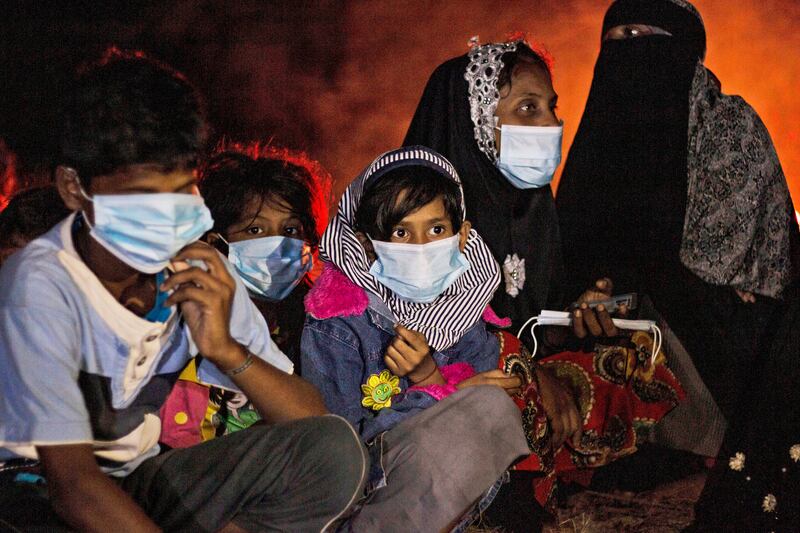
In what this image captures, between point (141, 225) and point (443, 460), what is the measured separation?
111 cm

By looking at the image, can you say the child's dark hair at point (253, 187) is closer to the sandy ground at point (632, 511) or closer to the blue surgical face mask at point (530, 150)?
the blue surgical face mask at point (530, 150)

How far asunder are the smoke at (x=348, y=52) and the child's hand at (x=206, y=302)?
265 cm

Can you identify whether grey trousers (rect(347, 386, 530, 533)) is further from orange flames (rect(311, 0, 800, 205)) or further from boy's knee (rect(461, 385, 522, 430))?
orange flames (rect(311, 0, 800, 205))

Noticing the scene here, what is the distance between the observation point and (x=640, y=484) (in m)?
3.89

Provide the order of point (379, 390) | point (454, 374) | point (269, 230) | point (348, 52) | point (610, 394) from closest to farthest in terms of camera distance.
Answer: point (379, 390) < point (454, 374) < point (269, 230) < point (610, 394) < point (348, 52)

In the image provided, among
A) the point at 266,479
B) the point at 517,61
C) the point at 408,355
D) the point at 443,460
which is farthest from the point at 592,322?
the point at 266,479

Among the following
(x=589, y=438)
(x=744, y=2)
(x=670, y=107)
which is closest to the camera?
(x=589, y=438)

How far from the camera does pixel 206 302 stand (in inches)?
91.4

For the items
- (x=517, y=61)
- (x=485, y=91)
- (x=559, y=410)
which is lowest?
(x=559, y=410)

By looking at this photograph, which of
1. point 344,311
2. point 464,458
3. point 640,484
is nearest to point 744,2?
point 640,484

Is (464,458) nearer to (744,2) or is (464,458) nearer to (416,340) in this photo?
(416,340)

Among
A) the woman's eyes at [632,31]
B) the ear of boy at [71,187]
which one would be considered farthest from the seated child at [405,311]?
the woman's eyes at [632,31]

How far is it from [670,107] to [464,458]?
2.53 m

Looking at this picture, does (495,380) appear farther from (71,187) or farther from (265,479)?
(71,187)
